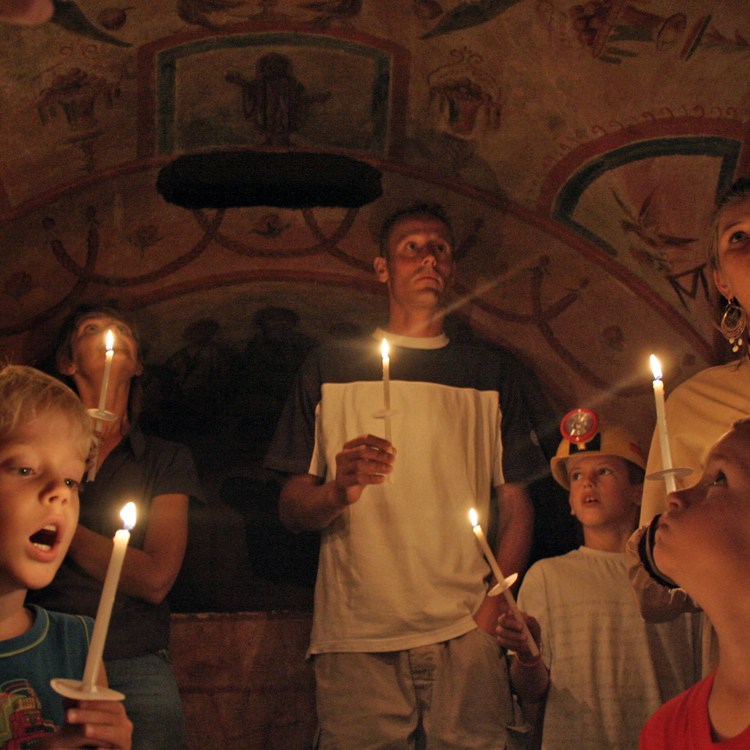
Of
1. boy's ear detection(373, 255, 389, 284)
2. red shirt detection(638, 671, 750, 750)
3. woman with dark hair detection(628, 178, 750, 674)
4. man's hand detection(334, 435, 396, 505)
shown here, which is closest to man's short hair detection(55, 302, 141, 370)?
boy's ear detection(373, 255, 389, 284)

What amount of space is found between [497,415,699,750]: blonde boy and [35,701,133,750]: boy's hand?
1.56m

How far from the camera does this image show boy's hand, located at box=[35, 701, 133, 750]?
1.84 meters

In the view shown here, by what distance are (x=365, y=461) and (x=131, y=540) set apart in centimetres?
111

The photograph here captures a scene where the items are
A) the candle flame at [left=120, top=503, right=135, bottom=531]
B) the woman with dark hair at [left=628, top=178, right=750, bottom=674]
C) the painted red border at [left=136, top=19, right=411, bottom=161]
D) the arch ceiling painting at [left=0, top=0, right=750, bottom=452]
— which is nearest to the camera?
the candle flame at [left=120, top=503, right=135, bottom=531]

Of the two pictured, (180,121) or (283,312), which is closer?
(180,121)

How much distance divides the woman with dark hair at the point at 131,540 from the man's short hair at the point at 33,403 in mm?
267

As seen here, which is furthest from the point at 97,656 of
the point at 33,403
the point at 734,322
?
the point at 734,322

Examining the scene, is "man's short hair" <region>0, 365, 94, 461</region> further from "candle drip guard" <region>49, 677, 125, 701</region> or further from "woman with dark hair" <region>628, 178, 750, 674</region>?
"woman with dark hair" <region>628, 178, 750, 674</region>

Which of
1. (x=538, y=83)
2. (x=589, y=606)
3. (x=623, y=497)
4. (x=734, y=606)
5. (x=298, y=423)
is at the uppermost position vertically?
(x=538, y=83)

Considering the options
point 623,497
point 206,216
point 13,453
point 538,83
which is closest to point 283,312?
point 206,216

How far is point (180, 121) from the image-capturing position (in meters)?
4.71

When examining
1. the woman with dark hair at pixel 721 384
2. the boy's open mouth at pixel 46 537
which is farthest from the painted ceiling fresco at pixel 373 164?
the boy's open mouth at pixel 46 537

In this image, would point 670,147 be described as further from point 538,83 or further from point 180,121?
point 180,121

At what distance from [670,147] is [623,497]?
185 cm
